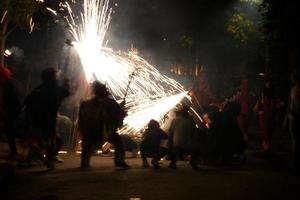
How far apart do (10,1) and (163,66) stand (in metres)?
29.4

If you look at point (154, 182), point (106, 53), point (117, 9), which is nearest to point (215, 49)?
point (117, 9)

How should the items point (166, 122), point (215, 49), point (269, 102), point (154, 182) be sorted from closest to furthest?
point (154, 182) → point (166, 122) → point (269, 102) → point (215, 49)

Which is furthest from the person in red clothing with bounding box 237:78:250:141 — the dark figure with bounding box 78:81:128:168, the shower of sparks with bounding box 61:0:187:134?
the dark figure with bounding box 78:81:128:168

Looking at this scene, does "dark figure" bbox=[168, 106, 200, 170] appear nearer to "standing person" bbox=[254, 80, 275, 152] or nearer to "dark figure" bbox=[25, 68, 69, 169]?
"dark figure" bbox=[25, 68, 69, 169]

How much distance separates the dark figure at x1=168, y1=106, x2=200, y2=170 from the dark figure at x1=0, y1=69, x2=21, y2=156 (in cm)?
330

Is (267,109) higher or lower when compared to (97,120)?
higher

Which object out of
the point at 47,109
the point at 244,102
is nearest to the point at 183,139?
the point at 47,109

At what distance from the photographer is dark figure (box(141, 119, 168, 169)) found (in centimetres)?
1233

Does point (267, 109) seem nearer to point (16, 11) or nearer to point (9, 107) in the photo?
point (16, 11)

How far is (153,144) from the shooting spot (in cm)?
1239

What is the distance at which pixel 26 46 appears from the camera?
26562 millimetres

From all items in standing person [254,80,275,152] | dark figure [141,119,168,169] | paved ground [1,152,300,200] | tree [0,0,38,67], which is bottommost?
paved ground [1,152,300,200]

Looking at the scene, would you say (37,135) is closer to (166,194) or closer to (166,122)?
(166,122)

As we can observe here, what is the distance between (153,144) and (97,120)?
141 cm
